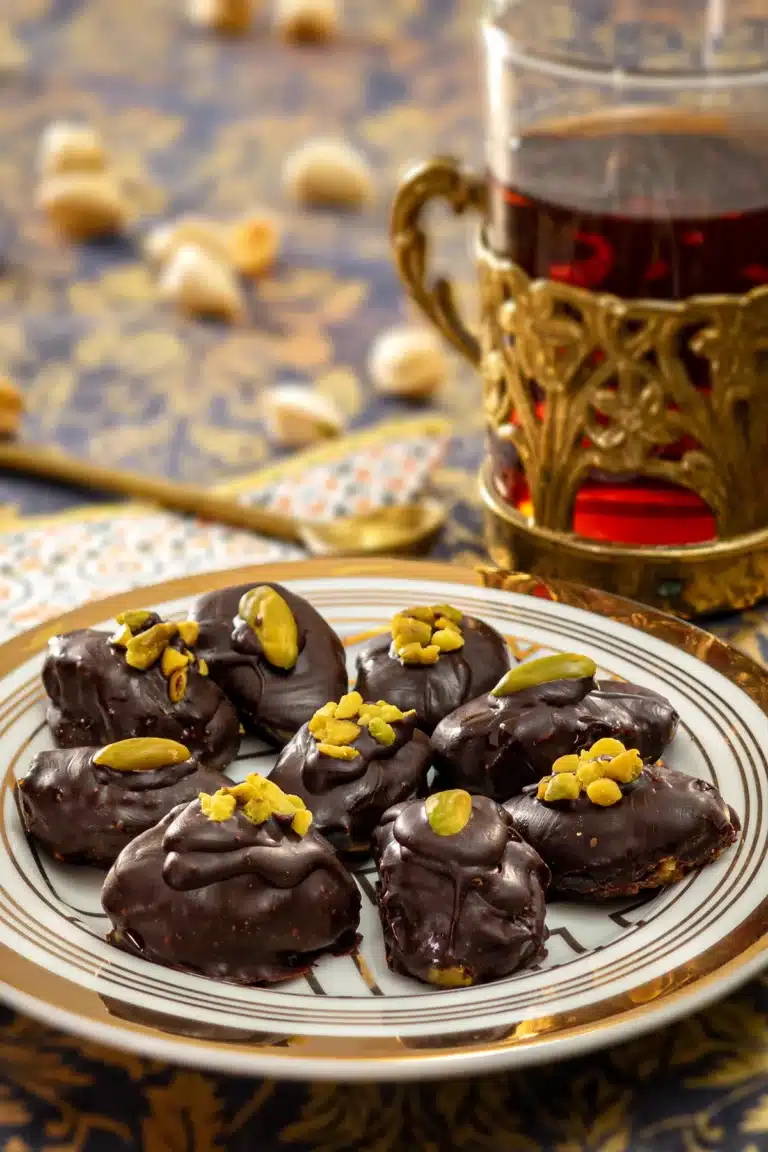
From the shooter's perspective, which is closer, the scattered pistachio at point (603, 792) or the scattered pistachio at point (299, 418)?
the scattered pistachio at point (603, 792)

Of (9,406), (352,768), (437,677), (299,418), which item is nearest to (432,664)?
(437,677)

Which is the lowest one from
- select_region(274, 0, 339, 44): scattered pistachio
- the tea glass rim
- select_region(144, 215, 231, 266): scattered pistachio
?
select_region(144, 215, 231, 266): scattered pistachio

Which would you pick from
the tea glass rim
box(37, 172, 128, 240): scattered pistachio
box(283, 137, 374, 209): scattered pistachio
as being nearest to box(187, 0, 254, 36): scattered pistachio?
box(283, 137, 374, 209): scattered pistachio

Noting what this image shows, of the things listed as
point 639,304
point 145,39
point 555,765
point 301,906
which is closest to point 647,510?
point 639,304

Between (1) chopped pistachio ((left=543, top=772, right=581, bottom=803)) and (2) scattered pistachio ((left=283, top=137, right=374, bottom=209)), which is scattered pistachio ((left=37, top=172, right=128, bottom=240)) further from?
(1) chopped pistachio ((left=543, top=772, right=581, bottom=803))

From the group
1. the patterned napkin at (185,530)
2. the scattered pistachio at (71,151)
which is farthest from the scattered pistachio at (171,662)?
the scattered pistachio at (71,151)

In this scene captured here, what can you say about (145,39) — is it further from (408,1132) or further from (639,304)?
(408,1132)

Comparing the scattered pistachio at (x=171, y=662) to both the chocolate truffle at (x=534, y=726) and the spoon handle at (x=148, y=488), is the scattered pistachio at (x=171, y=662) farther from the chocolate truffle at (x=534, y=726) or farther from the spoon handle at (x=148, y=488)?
the spoon handle at (x=148, y=488)
